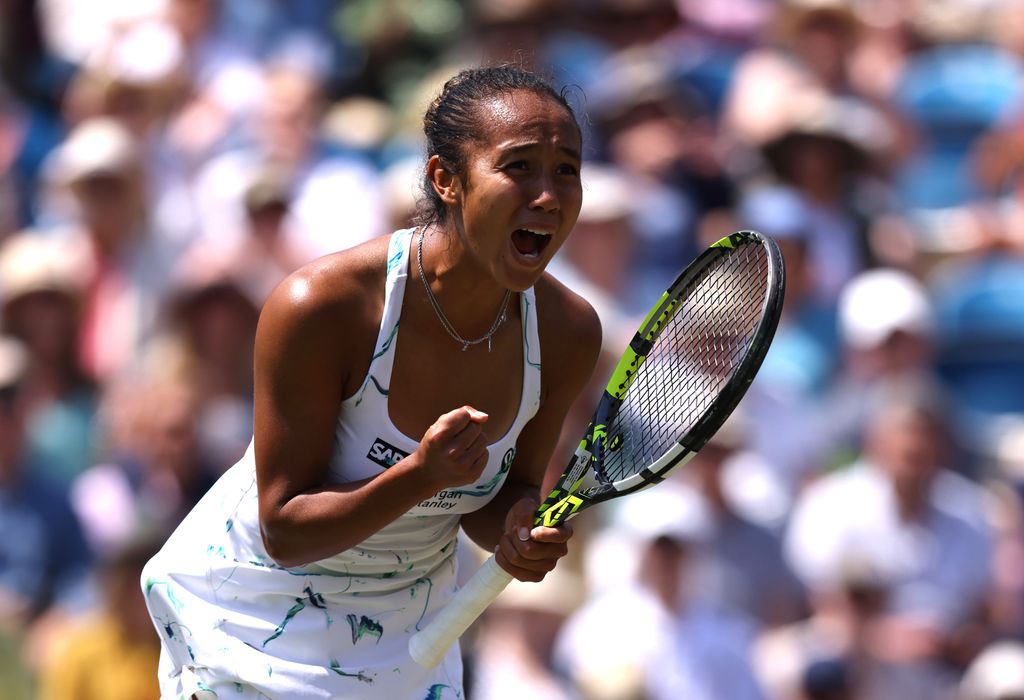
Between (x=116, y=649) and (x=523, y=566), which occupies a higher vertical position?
(x=523, y=566)

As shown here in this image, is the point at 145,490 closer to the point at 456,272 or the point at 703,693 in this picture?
the point at 703,693

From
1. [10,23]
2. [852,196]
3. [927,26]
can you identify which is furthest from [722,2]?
[10,23]

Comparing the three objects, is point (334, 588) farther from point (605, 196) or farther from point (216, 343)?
point (605, 196)

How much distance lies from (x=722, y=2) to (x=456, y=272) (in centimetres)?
491

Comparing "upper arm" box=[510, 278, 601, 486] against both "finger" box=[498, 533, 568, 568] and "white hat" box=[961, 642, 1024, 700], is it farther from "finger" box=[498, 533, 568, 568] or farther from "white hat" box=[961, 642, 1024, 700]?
"white hat" box=[961, 642, 1024, 700]

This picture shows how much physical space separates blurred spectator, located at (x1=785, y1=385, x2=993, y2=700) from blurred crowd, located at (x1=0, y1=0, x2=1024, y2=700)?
1 centimetres

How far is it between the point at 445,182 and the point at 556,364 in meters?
0.44

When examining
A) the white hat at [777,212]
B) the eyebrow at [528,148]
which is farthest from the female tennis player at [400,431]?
the white hat at [777,212]

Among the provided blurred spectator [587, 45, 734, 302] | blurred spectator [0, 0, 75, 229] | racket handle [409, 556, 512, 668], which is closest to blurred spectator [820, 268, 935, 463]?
blurred spectator [587, 45, 734, 302]

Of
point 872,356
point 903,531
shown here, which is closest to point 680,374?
point 903,531

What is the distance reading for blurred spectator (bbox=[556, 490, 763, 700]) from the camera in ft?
17.2

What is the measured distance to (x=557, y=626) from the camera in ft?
17.9

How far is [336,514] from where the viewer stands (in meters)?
2.87

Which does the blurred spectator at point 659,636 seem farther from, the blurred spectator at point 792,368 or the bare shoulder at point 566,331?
the bare shoulder at point 566,331
